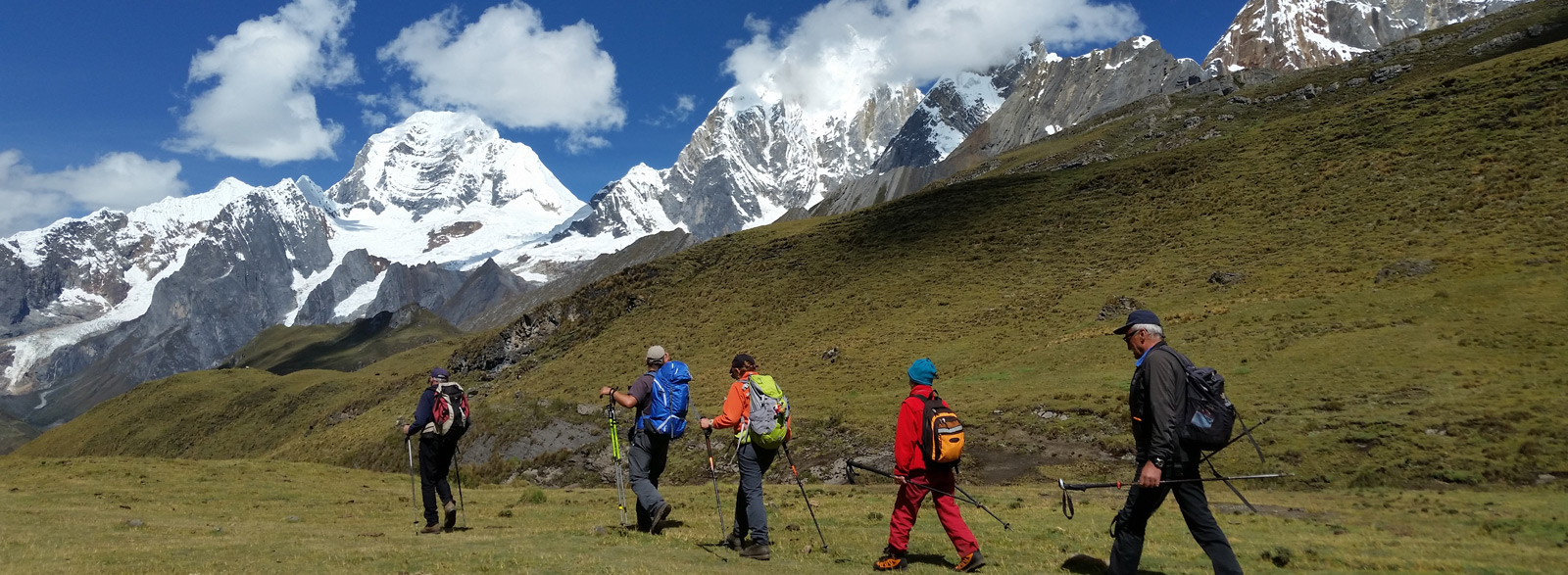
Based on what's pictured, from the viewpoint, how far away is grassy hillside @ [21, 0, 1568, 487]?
2731cm

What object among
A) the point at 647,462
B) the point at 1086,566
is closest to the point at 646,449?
the point at 647,462

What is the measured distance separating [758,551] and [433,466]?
23.4 ft

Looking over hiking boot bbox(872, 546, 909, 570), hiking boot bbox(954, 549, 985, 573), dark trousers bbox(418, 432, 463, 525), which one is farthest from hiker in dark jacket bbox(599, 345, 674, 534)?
hiking boot bbox(954, 549, 985, 573)

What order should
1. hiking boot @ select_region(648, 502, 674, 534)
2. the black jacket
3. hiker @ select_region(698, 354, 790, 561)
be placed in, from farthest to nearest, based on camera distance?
hiking boot @ select_region(648, 502, 674, 534) < hiker @ select_region(698, 354, 790, 561) < the black jacket

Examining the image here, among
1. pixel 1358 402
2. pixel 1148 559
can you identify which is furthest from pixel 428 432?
pixel 1358 402

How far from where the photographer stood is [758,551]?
40.5 ft

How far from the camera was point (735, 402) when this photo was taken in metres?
12.5

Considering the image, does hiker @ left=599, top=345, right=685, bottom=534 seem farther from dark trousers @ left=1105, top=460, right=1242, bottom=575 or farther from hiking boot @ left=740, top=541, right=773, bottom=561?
dark trousers @ left=1105, top=460, right=1242, bottom=575

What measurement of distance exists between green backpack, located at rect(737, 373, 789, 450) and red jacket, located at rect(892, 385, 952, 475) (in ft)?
6.73

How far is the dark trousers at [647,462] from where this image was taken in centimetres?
1374

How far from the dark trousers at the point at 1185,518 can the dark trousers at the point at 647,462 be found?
7.21 metres

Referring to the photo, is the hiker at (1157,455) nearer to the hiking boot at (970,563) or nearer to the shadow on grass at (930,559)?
the hiking boot at (970,563)

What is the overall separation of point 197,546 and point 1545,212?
57.1m

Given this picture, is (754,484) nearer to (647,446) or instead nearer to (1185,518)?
(647,446)
